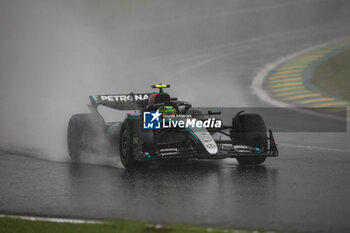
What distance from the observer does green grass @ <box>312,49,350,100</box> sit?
21.5 meters

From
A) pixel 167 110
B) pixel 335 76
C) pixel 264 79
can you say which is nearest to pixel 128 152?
pixel 167 110

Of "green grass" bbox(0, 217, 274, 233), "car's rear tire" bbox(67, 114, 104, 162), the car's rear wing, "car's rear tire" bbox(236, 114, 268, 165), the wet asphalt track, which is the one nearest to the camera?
"green grass" bbox(0, 217, 274, 233)

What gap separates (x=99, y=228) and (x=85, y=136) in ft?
19.6

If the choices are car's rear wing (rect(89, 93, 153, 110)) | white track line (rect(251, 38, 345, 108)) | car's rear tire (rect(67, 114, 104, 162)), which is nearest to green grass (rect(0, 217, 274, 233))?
car's rear tire (rect(67, 114, 104, 162))

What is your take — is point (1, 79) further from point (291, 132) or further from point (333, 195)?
point (333, 195)

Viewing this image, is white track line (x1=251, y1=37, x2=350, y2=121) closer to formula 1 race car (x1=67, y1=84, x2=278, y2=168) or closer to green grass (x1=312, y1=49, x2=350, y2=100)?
green grass (x1=312, y1=49, x2=350, y2=100)

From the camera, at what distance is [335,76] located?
2327 centimetres

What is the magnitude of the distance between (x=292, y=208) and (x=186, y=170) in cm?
326

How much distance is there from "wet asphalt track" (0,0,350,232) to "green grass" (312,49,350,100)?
298 inches

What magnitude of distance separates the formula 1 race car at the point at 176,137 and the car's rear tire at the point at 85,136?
0.06 ft

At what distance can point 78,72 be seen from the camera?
24797 millimetres

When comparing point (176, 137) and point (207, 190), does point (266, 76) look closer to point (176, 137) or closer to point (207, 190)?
point (176, 137)

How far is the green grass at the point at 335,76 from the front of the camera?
70.6 ft

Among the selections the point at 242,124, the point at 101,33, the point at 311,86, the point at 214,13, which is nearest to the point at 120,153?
the point at 242,124
